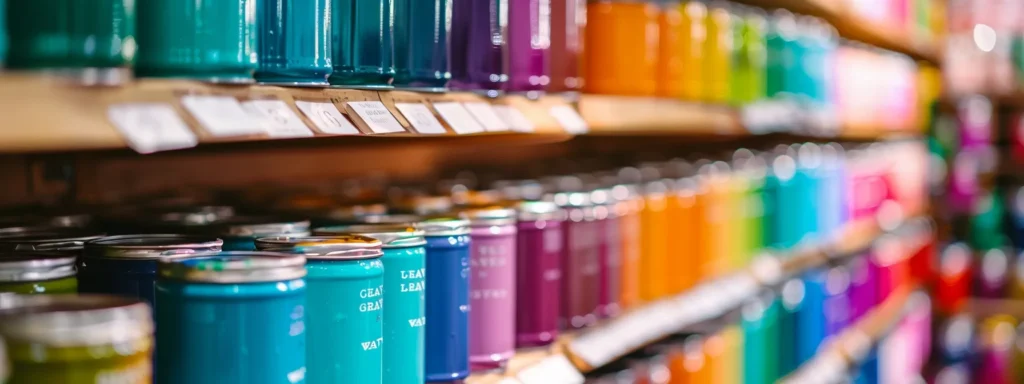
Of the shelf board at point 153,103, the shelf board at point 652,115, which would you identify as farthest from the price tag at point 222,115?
the shelf board at point 652,115

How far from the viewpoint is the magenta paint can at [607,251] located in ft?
6.89

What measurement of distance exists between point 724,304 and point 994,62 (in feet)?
12.9

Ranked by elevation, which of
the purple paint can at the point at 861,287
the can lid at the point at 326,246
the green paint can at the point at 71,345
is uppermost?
the can lid at the point at 326,246

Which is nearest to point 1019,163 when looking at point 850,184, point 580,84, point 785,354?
point 850,184

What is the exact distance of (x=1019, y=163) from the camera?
6.07m

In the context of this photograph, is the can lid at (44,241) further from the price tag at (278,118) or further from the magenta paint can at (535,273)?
the magenta paint can at (535,273)

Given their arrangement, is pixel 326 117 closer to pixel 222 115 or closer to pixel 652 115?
pixel 222 115

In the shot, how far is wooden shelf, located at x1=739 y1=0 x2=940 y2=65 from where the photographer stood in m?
3.30

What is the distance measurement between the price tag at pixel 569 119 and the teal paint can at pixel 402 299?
19.6 inches

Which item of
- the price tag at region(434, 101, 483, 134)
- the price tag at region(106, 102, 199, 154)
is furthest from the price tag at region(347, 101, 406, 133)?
the price tag at region(106, 102, 199, 154)

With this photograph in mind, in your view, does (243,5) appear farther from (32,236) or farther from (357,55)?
(32,236)

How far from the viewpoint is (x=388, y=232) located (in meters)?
1.34

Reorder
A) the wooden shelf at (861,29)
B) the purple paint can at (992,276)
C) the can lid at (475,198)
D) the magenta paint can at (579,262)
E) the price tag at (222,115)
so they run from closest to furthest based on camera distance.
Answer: the price tag at (222,115) < the can lid at (475,198) < the magenta paint can at (579,262) < the wooden shelf at (861,29) < the purple paint can at (992,276)

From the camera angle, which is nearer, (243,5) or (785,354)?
(243,5)
